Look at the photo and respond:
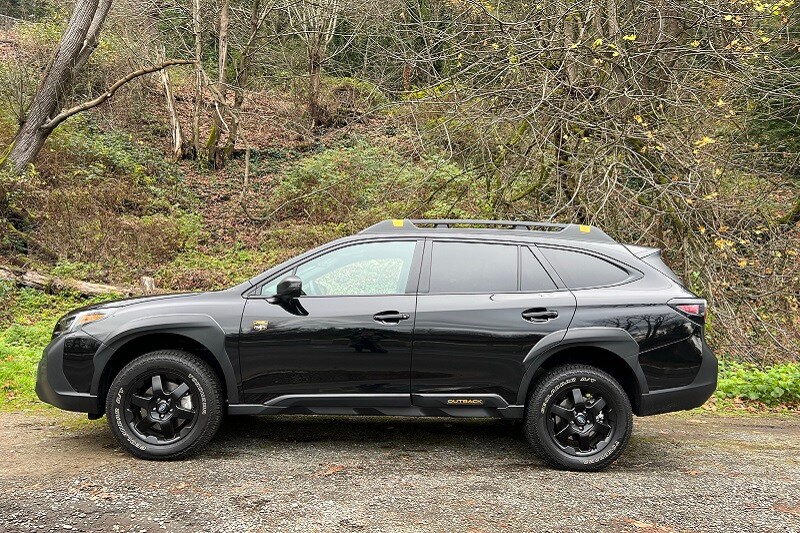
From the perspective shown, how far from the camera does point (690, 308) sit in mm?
4734

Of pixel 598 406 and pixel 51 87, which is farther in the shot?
pixel 51 87

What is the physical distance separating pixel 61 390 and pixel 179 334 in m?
0.96

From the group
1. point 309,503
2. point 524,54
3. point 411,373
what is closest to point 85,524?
point 309,503

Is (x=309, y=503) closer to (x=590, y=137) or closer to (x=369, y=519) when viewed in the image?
(x=369, y=519)

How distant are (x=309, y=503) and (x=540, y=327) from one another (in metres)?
2.01

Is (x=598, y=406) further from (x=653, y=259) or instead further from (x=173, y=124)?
(x=173, y=124)

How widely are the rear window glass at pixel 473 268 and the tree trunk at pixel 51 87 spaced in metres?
11.8

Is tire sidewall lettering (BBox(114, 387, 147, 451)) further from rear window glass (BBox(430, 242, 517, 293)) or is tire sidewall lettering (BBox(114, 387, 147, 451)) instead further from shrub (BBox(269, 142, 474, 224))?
shrub (BBox(269, 142, 474, 224))

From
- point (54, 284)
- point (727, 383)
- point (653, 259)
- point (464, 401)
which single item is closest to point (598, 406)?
point (464, 401)

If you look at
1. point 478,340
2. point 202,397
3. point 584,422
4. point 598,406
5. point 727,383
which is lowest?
point 727,383

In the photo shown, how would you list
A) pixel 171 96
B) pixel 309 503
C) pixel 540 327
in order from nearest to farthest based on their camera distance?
pixel 309 503
pixel 540 327
pixel 171 96

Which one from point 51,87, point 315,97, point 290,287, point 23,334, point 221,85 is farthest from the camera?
point 315,97

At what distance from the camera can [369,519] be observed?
3.75 m

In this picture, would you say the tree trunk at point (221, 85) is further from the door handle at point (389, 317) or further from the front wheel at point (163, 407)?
the door handle at point (389, 317)
